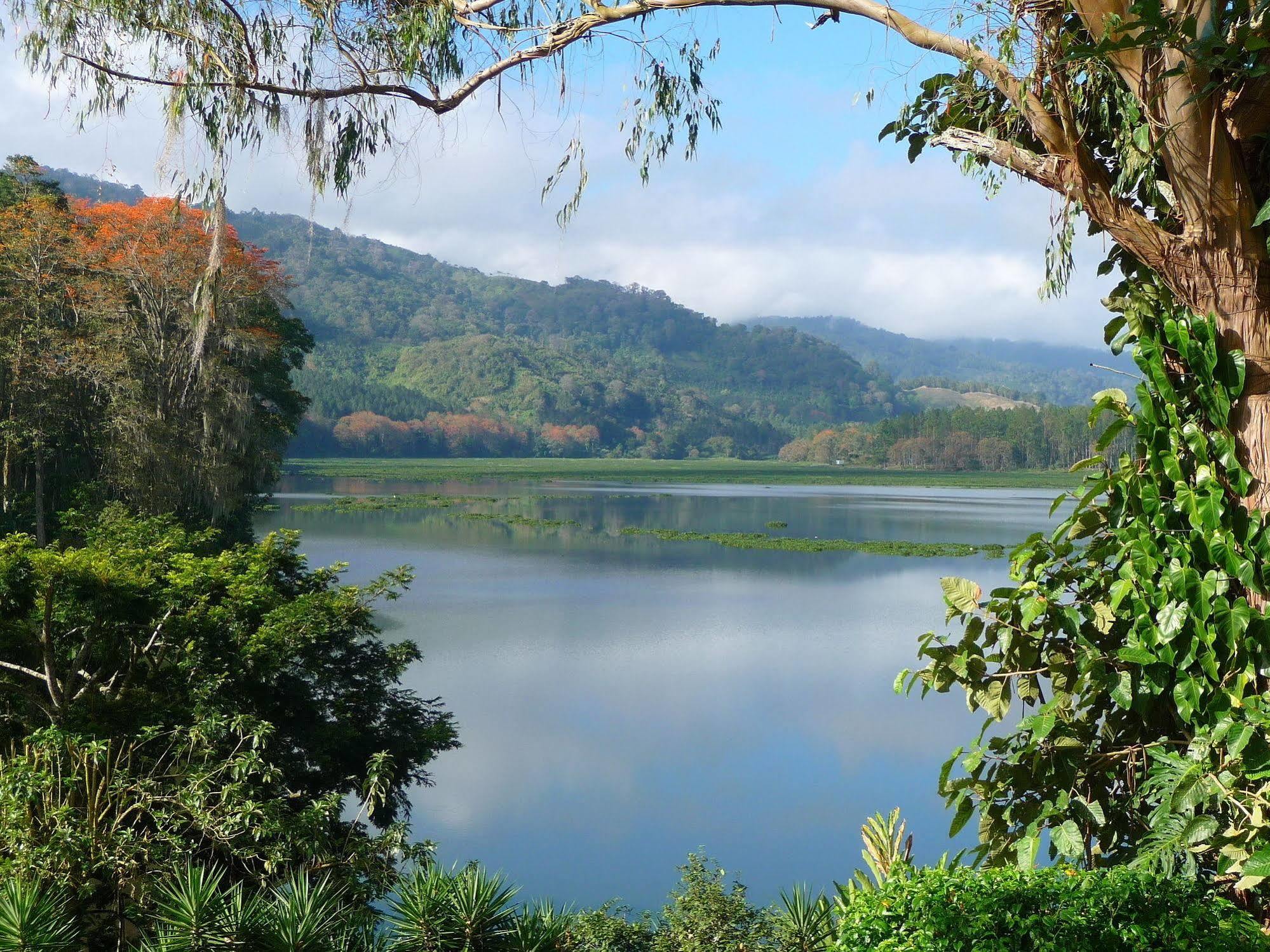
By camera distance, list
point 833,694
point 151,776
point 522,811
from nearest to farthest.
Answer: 1. point 151,776
2. point 522,811
3. point 833,694

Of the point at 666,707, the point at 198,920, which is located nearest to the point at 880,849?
the point at 198,920

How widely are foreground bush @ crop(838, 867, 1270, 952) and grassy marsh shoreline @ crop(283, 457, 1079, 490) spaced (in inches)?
2019

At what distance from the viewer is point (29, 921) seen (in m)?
2.85

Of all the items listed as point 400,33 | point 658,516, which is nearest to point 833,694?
point 400,33

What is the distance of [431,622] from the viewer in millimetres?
14641

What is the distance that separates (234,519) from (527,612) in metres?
4.54

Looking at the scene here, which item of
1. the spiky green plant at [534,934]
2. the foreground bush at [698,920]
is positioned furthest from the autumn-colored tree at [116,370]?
the spiky green plant at [534,934]

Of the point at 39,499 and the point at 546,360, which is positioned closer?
the point at 39,499

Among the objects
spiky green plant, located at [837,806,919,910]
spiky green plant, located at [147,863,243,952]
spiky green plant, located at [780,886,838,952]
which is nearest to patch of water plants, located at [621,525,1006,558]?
spiky green plant, located at [780,886,838,952]

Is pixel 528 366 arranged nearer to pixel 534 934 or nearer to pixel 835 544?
pixel 835 544

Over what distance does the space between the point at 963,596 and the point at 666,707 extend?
27.2ft

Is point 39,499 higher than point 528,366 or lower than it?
lower

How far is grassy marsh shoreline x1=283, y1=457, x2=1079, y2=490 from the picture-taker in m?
56.4

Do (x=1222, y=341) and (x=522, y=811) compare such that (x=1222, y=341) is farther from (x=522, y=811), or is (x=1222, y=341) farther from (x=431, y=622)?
(x=431, y=622)
